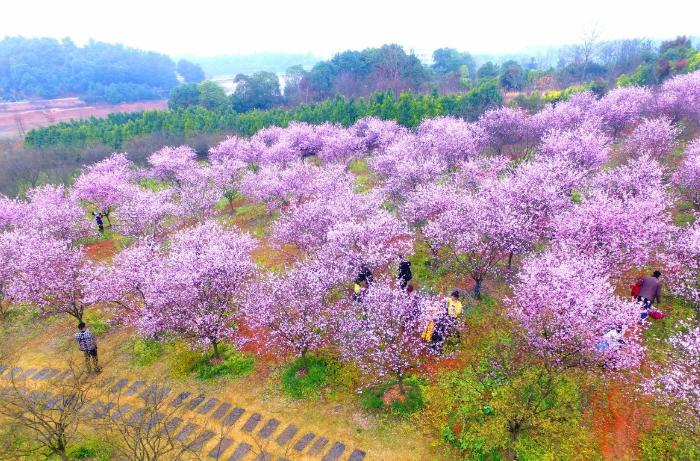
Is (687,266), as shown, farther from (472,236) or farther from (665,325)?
(472,236)


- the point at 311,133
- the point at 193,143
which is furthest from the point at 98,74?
the point at 311,133

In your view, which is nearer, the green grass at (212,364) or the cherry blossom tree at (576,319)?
the cherry blossom tree at (576,319)

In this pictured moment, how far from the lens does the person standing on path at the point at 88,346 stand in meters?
18.5

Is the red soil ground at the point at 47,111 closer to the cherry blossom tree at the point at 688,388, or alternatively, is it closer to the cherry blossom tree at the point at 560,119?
the cherry blossom tree at the point at 560,119

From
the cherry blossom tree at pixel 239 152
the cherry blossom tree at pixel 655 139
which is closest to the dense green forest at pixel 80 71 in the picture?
the cherry blossom tree at pixel 239 152

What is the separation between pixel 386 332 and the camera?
49.0ft

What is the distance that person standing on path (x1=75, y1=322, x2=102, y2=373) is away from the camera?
18.5 meters

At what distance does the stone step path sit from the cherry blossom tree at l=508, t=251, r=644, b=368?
788cm

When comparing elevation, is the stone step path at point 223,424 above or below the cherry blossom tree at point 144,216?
below

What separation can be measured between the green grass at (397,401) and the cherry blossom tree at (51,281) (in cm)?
1489

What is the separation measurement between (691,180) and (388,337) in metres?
22.9

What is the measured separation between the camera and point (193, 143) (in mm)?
63406

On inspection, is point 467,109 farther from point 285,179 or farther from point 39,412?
point 39,412

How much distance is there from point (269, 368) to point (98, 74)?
161 m
